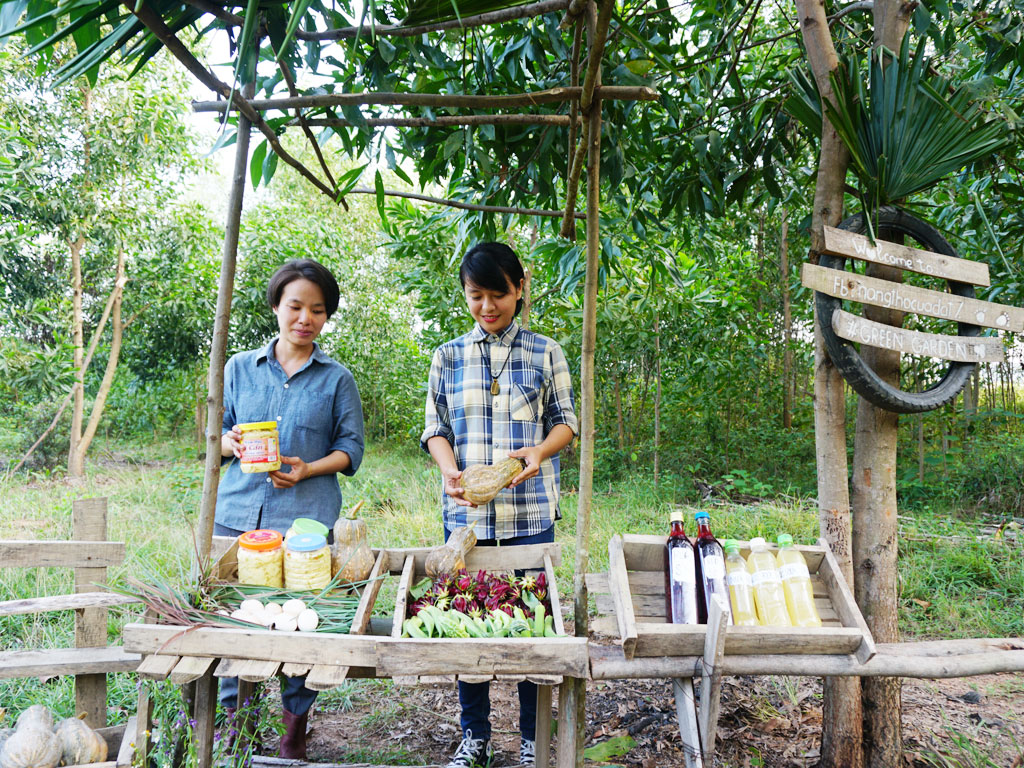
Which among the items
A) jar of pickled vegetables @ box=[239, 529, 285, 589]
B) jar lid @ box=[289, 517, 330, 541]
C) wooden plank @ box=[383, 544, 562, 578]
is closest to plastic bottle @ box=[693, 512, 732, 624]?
wooden plank @ box=[383, 544, 562, 578]

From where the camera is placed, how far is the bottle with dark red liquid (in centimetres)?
167

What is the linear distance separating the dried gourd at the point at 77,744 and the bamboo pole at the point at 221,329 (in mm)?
538

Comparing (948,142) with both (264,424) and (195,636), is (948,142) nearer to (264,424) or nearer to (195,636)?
(264,424)

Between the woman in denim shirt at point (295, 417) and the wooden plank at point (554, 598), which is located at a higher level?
the woman in denim shirt at point (295, 417)

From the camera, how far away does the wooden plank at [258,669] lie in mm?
1411

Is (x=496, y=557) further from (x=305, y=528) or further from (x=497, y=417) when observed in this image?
(x=305, y=528)

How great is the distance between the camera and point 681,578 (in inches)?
66.9

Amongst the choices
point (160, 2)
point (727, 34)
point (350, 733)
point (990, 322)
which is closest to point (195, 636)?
point (160, 2)

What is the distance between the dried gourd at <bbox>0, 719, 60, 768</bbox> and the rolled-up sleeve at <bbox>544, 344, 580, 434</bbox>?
157 cm

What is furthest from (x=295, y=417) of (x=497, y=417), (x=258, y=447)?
(x=497, y=417)

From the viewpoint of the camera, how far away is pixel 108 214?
6.39 m

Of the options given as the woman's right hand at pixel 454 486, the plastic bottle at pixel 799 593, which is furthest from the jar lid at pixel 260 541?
the plastic bottle at pixel 799 593

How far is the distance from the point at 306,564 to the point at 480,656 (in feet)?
1.80

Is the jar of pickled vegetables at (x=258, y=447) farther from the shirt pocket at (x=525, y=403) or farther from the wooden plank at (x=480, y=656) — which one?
the shirt pocket at (x=525, y=403)
